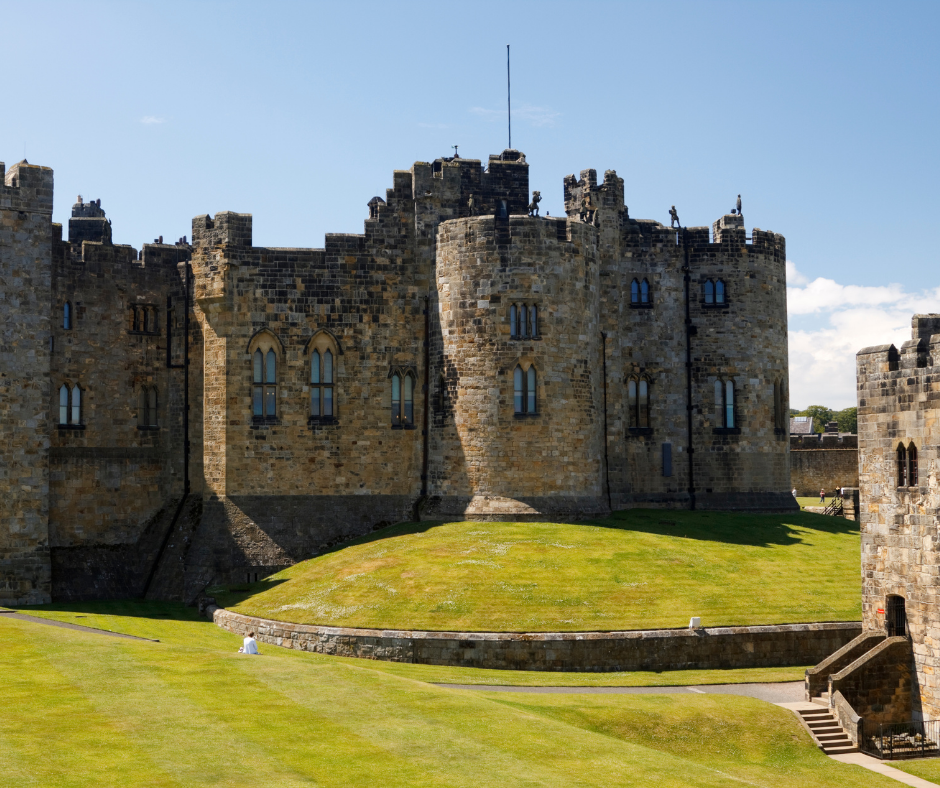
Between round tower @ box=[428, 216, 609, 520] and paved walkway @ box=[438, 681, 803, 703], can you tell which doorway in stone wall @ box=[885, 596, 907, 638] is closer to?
paved walkway @ box=[438, 681, 803, 703]

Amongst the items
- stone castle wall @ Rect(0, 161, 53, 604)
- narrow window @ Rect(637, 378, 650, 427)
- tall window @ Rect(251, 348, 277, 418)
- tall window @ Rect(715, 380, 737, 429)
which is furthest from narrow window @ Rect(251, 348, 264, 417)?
tall window @ Rect(715, 380, 737, 429)

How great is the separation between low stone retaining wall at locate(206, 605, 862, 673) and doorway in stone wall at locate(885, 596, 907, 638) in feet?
7.86

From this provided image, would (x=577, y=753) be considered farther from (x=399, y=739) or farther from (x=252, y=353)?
(x=252, y=353)

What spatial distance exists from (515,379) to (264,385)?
31.5 ft

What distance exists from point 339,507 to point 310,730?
22.2 meters

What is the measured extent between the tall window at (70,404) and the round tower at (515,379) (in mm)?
13628

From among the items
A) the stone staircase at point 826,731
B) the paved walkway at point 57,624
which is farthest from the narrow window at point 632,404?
the paved walkway at point 57,624

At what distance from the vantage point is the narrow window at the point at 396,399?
43.0 m

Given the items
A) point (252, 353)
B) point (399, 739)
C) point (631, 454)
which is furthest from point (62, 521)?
point (399, 739)

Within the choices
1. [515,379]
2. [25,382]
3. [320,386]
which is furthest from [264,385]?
[515,379]

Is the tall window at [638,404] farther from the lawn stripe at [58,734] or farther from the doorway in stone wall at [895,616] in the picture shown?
the lawn stripe at [58,734]

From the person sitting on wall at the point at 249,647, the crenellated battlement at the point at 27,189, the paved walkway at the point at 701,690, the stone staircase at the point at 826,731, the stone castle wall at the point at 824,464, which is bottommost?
the stone staircase at the point at 826,731

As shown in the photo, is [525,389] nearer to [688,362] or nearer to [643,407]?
[643,407]

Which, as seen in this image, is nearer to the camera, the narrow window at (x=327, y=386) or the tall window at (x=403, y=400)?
the narrow window at (x=327, y=386)
